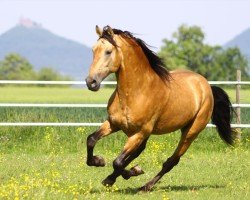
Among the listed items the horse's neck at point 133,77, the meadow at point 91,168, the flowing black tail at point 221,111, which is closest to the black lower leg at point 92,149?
the meadow at point 91,168

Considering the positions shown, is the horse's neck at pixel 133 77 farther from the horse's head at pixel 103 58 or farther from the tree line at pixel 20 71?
the tree line at pixel 20 71

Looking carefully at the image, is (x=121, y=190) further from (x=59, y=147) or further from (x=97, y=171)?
(x=59, y=147)

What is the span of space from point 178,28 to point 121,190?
11601 cm

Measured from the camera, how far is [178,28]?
124m

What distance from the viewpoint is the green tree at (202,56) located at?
4203 inches

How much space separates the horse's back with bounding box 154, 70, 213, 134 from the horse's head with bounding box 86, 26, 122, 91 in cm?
108

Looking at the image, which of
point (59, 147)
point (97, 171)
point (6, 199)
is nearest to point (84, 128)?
point (59, 147)

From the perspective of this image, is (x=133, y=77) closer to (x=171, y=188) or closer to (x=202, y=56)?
(x=171, y=188)

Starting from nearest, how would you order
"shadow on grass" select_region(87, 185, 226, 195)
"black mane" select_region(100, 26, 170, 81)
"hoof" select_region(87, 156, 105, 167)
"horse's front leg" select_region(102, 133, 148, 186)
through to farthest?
1. "horse's front leg" select_region(102, 133, 148, 186)
2. "hoof" select_region(87, 156, 105, 167)
3. "black mane" select_region(100, 26, 170, 81)
4. "shadow on grass" select_region(87, 185, 226, 195)

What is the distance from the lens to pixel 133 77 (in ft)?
27.6

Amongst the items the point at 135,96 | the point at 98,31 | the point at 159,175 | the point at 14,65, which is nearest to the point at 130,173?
the point at 159,175

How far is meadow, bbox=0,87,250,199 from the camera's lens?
8430mm

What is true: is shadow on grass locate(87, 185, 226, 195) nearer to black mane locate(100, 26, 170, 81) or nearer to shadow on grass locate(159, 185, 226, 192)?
shadow on grass locate(159, 185, 226, 192)

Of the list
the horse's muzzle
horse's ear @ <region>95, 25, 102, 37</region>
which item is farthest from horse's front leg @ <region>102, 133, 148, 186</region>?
horse's ear @ <region>95, 25, 102, 37</region>
